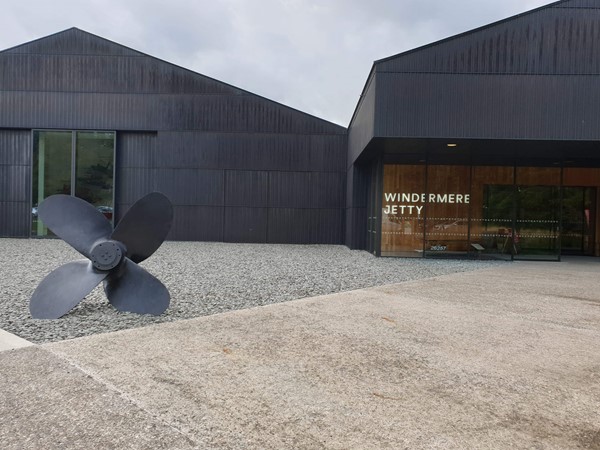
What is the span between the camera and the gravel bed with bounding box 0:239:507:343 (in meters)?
5.58

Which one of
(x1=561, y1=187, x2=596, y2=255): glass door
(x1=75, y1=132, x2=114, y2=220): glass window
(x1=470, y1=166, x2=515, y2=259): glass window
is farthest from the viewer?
(x1=75, y1=132, x2=114, y2=220): glass window

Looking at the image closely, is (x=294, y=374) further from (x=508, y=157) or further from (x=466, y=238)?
(x=508, y=157)

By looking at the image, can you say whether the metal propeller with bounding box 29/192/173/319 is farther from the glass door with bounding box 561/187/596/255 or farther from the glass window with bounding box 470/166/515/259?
the glass door with bounding box 561/187/596/255

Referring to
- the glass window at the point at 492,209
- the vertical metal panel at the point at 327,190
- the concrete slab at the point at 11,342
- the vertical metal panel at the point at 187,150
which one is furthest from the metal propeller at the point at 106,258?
the vertical metal panel at the point at 327,190

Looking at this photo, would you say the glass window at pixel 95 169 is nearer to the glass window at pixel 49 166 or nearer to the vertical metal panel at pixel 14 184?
the glass window at pixel 49 166

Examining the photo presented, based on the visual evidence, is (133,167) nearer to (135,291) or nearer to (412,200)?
(412,200)

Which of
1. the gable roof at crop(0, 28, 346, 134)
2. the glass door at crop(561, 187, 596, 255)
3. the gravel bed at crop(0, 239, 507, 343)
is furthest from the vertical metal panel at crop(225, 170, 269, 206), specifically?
the glass door at crop(561, 187, 596, 255)

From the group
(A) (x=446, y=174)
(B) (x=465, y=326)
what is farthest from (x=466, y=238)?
(B) (x=465, y=326)

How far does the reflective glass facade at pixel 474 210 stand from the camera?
14516 millimetres

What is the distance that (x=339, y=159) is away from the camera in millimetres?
20484

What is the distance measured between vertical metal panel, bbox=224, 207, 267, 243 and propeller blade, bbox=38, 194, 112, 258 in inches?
541

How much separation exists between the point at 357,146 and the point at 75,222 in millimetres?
11432

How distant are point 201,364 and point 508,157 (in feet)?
44.5

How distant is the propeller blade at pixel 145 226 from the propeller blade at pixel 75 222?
33cm
